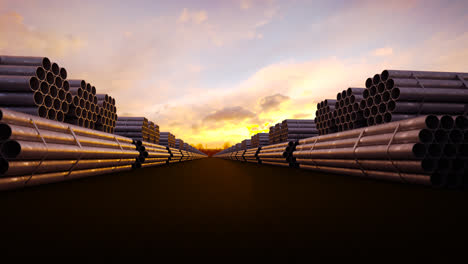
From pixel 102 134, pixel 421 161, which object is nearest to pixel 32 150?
pixel 102 134

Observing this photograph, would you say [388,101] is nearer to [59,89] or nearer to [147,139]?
[59,89]

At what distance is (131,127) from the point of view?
51.4 ft

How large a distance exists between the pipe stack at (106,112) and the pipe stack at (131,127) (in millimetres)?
4952

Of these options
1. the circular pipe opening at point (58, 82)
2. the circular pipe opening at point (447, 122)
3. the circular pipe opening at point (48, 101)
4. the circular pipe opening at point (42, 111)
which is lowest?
the circular pipe opening at point (447, 122)

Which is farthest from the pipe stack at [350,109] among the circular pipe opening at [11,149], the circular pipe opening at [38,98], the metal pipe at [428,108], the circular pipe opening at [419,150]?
the circular pipe opening at [38,98]

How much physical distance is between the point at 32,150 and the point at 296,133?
13707mm

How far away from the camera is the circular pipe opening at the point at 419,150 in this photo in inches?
168

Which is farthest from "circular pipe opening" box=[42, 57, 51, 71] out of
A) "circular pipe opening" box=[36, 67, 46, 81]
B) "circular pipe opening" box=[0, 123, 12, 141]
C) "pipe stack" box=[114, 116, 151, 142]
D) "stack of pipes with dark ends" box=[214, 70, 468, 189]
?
"pipe stack" box=[114, 116, 151, 142]

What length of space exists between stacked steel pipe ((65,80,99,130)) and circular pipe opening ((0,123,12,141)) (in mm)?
3955

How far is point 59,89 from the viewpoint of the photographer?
6.59 meters

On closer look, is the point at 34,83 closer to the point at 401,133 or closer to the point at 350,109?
the point at 401,133

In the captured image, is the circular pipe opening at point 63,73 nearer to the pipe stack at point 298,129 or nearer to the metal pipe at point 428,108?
the metal pipe at point 428,108

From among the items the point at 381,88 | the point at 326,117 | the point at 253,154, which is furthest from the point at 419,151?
the point at 253,154

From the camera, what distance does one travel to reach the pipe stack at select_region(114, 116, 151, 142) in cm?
1554
